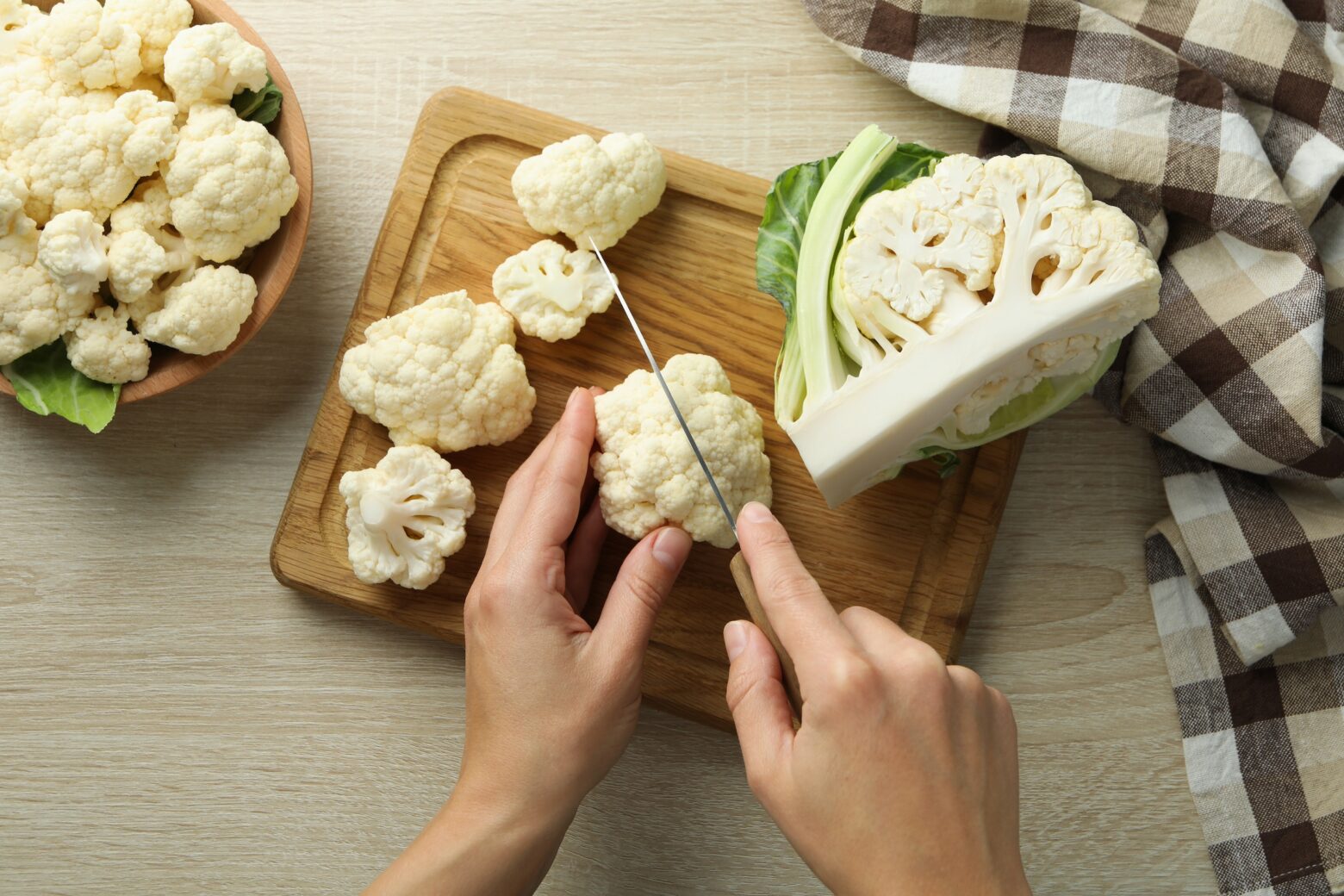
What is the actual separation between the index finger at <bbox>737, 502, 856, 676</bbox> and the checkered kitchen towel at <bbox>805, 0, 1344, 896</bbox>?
95 cm

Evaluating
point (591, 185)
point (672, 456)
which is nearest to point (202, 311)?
point (591, 185)

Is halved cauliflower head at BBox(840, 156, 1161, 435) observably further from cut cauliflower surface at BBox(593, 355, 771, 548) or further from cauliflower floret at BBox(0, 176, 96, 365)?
cauliflower floret at BBox(0, 176, 96, 365)

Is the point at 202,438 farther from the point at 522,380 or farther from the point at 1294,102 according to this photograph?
the point at 1294,102

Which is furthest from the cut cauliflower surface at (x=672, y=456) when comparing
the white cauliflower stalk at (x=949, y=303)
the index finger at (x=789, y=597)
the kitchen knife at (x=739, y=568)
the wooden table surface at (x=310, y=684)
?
the wooden table surface at (x=310, y=684)

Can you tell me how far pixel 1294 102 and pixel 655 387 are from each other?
57.7 inches

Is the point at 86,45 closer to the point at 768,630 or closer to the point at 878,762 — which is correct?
the point at 768,630

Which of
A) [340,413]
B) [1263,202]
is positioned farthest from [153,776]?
[1263,202]

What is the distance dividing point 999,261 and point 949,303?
118mm

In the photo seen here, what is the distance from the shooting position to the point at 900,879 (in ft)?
4.87

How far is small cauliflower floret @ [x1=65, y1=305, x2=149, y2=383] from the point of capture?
6.21 ft

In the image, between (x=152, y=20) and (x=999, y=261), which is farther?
(x=152, y=20)

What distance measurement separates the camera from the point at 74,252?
1808 millimetres

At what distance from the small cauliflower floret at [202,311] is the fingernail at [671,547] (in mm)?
912

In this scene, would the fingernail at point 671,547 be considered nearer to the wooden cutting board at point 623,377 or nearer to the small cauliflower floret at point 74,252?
the wooden cutting board at point 623,377
